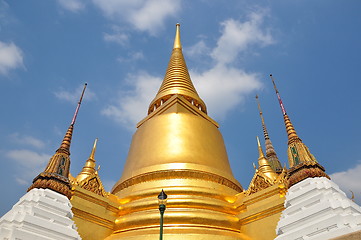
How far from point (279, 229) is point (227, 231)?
6.12 feet

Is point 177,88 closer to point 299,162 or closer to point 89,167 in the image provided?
point 89,167

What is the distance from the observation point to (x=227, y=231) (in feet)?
24.2

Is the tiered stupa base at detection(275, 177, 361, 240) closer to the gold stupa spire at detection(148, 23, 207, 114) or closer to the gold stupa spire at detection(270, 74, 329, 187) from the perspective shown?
the gold stupa spire at detection(270, 74, 329, 187)

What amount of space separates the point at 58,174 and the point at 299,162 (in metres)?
5.79

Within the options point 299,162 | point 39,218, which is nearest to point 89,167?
point 39,218

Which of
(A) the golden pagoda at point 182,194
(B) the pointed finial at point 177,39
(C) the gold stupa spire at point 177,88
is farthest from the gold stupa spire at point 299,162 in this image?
(B) the pointed finial at point 177,39

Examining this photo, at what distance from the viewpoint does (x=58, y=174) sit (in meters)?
6.92

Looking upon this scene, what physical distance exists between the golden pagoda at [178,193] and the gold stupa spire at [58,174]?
0.55 m

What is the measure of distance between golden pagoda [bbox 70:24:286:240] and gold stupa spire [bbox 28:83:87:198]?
55 centimetres

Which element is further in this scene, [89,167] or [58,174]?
[89,167]

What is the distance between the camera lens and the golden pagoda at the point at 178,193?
23.7ft

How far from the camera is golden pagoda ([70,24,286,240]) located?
723cm

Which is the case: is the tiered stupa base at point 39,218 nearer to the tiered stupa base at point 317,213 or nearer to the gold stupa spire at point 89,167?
the tiered stupa base at point 317,213

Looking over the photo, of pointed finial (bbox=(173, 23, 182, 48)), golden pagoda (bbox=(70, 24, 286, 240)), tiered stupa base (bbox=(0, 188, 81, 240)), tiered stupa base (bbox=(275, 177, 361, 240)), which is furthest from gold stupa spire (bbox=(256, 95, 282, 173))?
tiered stupa base (bbox=(0, 188, 81, 240))
